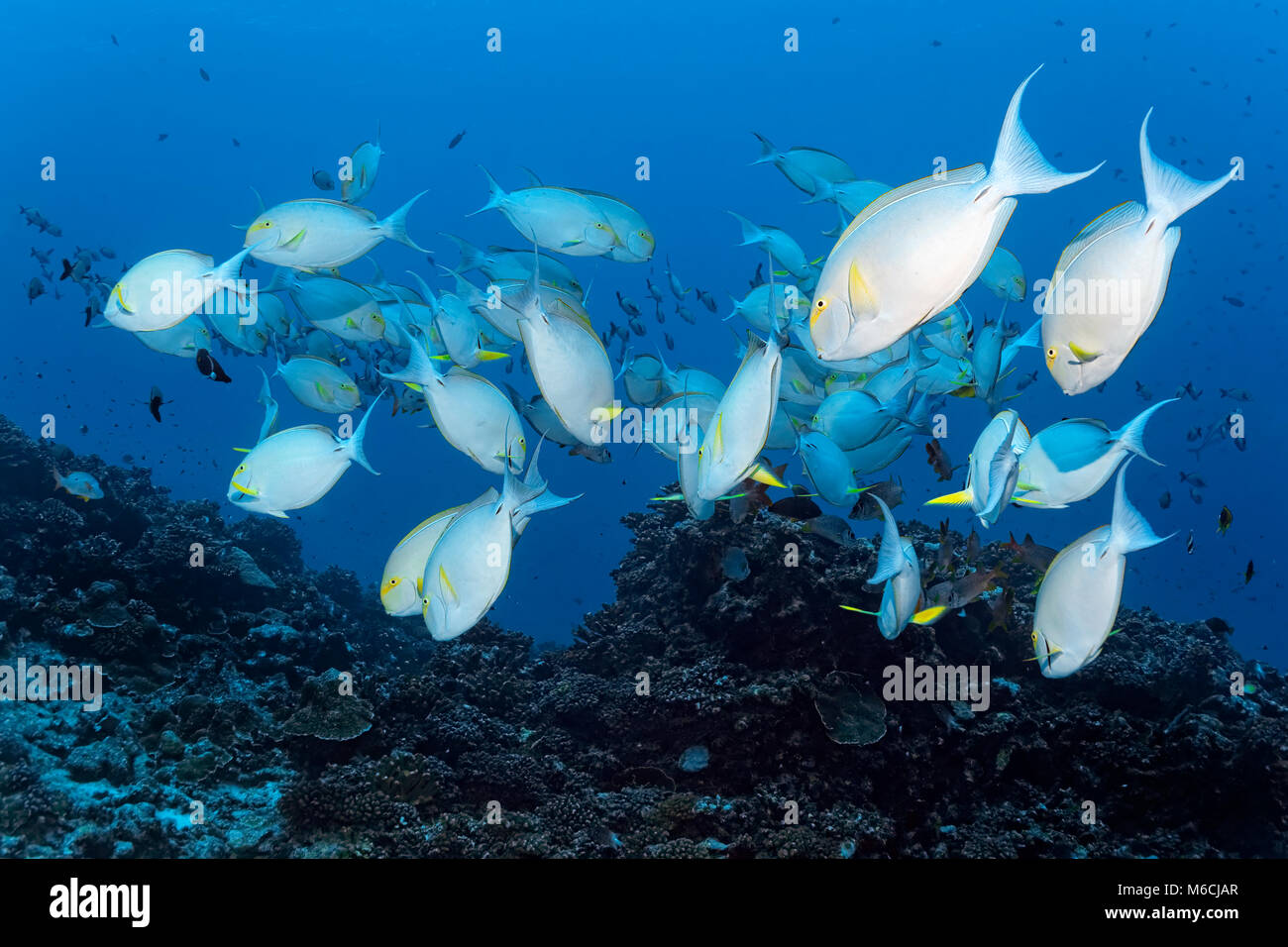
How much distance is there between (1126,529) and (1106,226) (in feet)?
3.77

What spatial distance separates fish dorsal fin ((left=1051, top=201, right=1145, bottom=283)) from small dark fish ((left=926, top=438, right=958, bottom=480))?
82.5 inches

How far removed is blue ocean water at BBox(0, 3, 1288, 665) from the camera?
39.9 meters

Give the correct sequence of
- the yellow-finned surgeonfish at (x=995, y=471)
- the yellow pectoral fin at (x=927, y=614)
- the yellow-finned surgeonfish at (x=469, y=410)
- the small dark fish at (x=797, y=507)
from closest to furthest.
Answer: the yellow-finned surgeonfish at (x=995, y=471) < the yellow-finned surgeonfish at (x=469, y=410) < the yellow pectoral fin at (x=927, y=614) < the small dark fish at (x=797, y=507)

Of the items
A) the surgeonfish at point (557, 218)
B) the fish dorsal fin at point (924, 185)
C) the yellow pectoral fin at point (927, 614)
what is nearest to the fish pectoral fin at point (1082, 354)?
the fish dorsal fin at point (924, 185)

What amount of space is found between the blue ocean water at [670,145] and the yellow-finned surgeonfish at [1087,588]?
107 feet

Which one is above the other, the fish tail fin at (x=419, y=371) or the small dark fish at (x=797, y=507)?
the fish tail fin at (x=419, y=371)

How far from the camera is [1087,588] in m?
2.57

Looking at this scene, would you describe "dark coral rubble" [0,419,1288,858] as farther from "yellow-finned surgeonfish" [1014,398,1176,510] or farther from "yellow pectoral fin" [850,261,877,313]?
"yellow pectoral fin" [850,261,877,313]

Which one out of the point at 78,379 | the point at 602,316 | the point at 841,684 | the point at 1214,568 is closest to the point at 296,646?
the point at 841,684

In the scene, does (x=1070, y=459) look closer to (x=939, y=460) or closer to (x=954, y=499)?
(x=954, y=499)

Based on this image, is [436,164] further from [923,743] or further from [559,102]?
[923,743]

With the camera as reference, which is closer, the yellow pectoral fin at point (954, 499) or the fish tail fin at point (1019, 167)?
the fish tail fin at point (1019, 167)

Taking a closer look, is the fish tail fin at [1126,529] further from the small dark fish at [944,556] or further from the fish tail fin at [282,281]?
the fish tail fin at [282,281]

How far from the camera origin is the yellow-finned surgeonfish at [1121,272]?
1.97 metres
